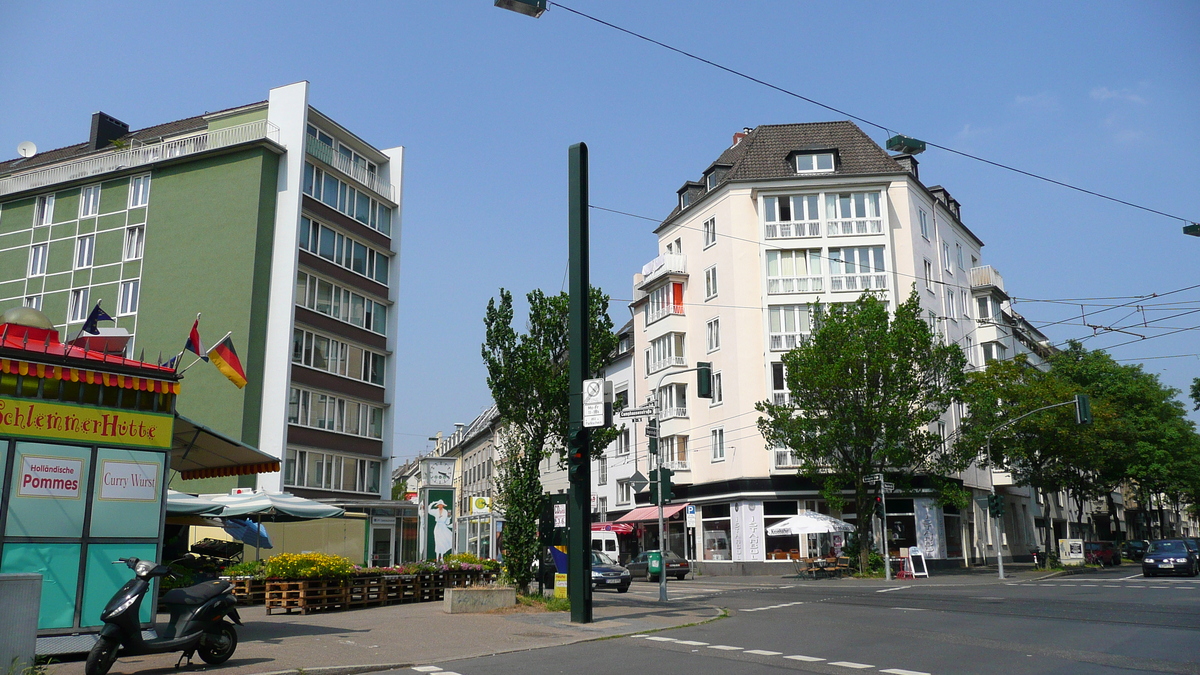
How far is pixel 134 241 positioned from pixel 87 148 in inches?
473

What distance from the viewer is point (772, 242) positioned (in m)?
47.2

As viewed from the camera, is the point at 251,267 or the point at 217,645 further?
the point at 251,267

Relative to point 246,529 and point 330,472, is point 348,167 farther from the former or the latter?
point 246,529

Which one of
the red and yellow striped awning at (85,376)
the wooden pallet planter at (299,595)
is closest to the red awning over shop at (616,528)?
the wooden pallet planter at (299,595)

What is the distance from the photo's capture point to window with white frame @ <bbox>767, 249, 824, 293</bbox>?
4647cm

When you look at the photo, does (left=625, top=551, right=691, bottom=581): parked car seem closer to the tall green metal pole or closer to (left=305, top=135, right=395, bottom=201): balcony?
the tall green metal pole

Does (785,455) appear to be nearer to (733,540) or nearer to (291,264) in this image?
(733,540)

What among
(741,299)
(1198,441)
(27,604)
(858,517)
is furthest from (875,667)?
(1198,441)

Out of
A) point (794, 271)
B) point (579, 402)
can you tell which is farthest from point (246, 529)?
point (794, 271)

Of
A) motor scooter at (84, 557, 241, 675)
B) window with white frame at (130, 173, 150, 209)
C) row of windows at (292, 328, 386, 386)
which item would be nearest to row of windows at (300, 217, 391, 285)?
row of windows at (292, 328, 386, 386)

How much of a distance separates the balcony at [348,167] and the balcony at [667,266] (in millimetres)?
15716

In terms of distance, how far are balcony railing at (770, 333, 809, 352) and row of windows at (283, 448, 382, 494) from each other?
836 inches

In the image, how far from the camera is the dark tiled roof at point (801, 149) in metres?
48.1

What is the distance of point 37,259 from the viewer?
150 feet
